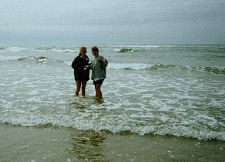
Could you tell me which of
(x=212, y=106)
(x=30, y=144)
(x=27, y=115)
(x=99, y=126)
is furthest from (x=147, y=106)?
(x=30, y=144)

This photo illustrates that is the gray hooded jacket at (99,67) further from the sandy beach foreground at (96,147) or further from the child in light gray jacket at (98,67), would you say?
the sandy beach foreground at (96,147)

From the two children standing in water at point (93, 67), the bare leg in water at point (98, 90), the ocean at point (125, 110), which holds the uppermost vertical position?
the two children standing in water at point (93, 67)

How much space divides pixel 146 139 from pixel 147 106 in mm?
2908

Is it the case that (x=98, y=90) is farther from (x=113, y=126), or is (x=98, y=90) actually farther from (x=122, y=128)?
(x=122, y=128)

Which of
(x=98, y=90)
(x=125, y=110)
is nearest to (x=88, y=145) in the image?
(x=125, y=110)

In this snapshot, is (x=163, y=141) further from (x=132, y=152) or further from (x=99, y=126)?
(x=99, y=126)

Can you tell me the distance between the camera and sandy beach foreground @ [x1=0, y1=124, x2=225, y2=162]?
4457 millimetres

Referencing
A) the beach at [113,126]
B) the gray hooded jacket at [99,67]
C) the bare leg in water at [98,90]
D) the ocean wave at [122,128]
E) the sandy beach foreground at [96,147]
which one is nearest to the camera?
the sandy beach foreground at [96,147]

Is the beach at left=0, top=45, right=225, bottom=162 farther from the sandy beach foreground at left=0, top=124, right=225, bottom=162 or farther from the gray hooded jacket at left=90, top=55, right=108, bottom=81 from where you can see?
the gray hooded jacket at left=90, top=55, right=108, bottom=81

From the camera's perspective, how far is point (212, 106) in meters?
8.23

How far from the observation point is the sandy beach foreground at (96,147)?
4457 millimetres

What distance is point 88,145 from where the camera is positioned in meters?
5.02

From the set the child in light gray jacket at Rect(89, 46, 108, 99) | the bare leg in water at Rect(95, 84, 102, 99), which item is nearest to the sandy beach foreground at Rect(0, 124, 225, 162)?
the child in light gray jacket at Rect(89, 46, 108, 99)

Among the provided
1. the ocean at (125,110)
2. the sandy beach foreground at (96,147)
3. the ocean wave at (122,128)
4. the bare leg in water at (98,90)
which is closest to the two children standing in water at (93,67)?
the bare leg in water at (98,90)
